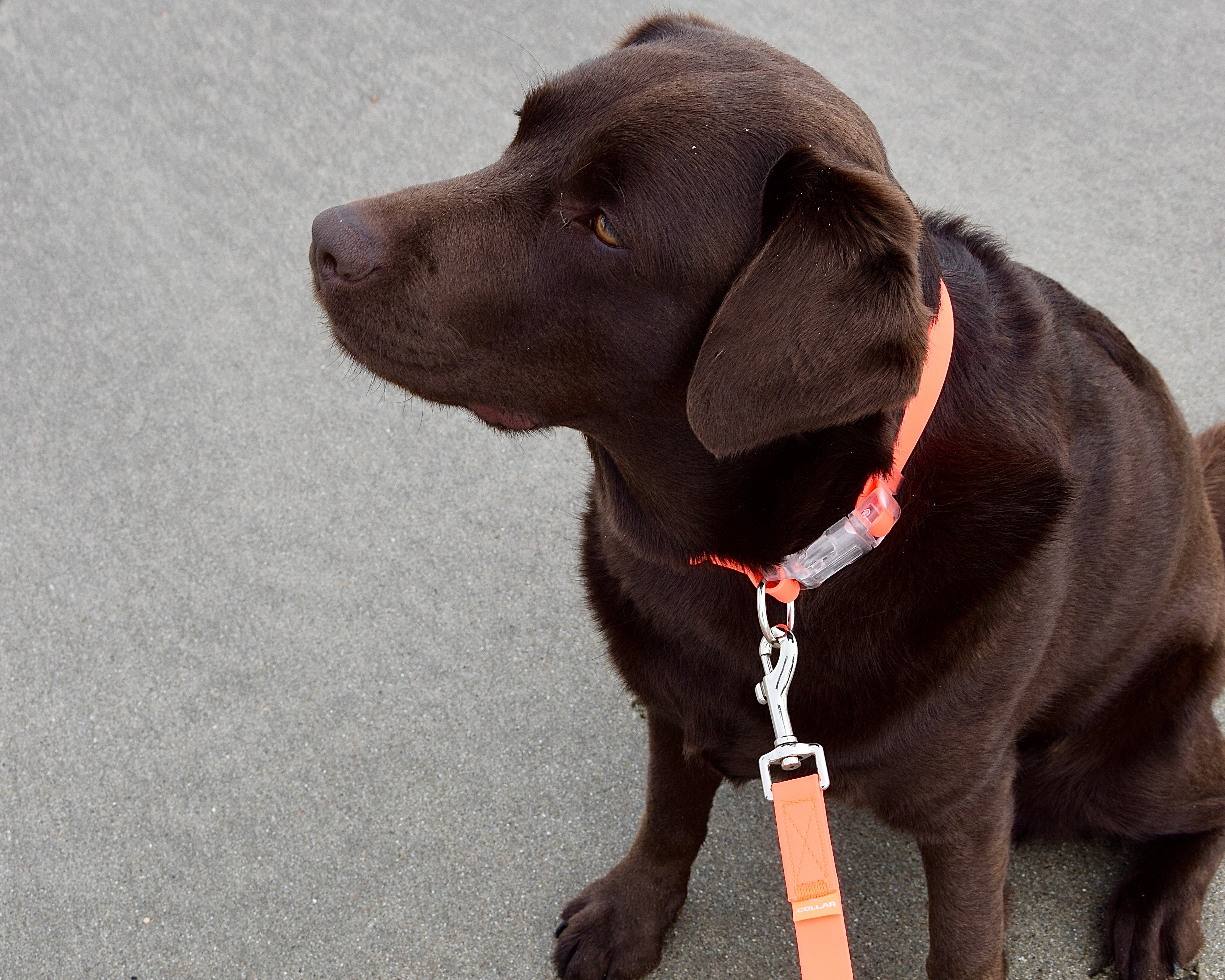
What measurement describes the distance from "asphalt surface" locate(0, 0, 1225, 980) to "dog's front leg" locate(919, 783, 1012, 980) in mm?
265

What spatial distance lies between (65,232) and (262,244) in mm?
607

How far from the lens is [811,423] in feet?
3.87

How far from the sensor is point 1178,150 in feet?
11.5

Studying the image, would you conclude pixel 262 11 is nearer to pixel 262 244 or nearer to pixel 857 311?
pixel 262 244

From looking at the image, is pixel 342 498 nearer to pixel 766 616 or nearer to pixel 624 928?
pixel 624 928

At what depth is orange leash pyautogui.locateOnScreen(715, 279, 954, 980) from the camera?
1320mm

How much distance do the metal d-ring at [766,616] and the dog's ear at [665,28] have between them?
803mm

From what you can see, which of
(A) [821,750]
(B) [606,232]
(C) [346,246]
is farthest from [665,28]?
(A) [821,750]

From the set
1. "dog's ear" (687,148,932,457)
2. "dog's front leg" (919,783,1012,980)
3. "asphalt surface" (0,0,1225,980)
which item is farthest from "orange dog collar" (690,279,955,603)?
"asphalt surface" (0,0,1225,980)

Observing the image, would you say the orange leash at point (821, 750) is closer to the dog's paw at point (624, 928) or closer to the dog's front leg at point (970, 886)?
the dog's front leg at point (970, 886)

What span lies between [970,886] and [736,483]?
0.80 metres

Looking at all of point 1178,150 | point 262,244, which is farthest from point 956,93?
point 262,244

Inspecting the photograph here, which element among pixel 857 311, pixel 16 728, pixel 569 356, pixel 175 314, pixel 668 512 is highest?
pixel 857 311

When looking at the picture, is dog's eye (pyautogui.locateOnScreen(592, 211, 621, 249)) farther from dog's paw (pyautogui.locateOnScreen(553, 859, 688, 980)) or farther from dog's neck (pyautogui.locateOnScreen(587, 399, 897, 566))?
dog's paw (pyautogui.locateOnScreen(553, 859, 688, 980))
